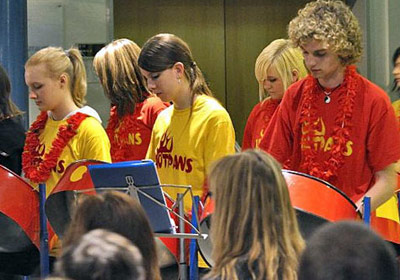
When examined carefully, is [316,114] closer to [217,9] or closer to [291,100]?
[291,100]

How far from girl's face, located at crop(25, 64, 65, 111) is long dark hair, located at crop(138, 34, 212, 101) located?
35cm

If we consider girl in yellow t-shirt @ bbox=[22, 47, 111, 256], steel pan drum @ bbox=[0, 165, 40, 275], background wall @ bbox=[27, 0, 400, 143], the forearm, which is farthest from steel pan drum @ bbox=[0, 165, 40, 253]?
background wall @ bbox=[27, 0, 400, 143]

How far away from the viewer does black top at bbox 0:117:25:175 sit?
3.46 metres

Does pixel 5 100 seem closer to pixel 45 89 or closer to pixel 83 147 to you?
pixel 45 89

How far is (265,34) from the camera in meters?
5.31

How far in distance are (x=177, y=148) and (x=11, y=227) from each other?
1.82 ft

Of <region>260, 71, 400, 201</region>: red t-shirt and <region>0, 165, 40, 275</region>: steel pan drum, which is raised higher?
<region>260, 71, 400, 201</region>: red t-shirt

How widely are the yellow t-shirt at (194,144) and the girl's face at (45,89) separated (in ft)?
1.36

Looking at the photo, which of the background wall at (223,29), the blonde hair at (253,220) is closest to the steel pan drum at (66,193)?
the blonde hair at (253,220)

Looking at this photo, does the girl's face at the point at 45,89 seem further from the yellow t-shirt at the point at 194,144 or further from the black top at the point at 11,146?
the yellow t-shirt at the point at 194,144

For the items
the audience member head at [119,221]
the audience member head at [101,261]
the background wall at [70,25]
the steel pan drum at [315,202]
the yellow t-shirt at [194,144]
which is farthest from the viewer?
the background wall at [70,25]

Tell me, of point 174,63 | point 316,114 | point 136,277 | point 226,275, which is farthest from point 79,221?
point 174,63

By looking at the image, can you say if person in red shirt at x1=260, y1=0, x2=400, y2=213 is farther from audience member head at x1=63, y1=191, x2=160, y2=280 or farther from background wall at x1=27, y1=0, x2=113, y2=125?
background wall at x1=27, y1=0, x2=113, y2=125

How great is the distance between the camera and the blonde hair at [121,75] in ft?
11.3
